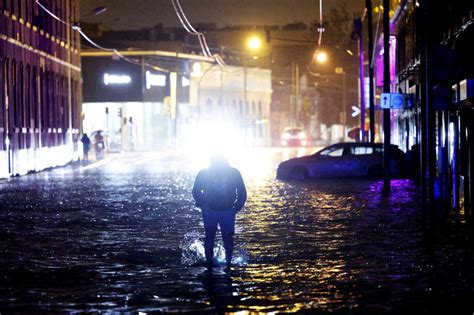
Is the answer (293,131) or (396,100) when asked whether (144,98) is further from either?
(396,100)

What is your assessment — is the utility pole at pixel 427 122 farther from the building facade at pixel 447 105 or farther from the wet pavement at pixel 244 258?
the wet pavement at pixel 244 258

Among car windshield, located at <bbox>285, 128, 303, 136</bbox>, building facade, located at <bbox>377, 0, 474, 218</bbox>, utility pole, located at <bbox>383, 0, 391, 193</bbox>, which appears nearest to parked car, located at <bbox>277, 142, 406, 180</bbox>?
building facade, located at <bbox>377, 0, 474, 218</bbox>

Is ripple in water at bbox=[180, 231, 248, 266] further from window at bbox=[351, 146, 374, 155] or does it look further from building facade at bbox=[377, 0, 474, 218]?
window at bbox=[351, 146, 374, 155]

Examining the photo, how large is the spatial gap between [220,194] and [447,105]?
6.83 m

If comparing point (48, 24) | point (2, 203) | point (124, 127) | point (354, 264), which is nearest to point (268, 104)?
point (124, 127)

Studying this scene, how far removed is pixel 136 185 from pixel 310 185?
18.5ft

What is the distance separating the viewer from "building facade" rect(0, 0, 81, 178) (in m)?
43.7

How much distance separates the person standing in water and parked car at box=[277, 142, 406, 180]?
2383 centimetres

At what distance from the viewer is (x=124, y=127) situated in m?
95.2

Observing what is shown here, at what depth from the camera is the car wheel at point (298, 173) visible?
3834cm

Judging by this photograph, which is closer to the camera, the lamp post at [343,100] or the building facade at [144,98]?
the lamp post at [343,100]

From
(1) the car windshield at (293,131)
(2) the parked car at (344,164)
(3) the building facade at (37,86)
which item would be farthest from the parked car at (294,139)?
(2) the parked car at (344,164)

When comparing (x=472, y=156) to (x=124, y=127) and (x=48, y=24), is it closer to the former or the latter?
(x=48, y=24)

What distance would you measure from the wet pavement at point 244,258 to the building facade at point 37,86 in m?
15.6
